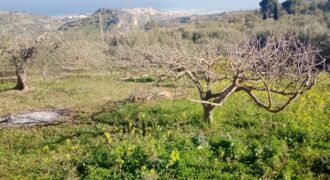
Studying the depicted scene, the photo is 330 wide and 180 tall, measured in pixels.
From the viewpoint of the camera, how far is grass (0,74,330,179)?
33.1ft

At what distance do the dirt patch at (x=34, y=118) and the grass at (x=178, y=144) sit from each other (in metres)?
1.05

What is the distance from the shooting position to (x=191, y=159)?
10414mm

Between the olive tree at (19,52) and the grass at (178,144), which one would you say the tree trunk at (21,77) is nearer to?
the olive tree at (19,52)

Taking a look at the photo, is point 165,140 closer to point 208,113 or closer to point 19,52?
point 208,113

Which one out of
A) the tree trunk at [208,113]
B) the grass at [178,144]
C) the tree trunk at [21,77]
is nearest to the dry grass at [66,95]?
the tree trunk at [21,77]

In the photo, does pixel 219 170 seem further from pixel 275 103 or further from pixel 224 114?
pixel 275 103

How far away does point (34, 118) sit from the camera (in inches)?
741

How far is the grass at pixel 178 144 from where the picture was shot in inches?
397

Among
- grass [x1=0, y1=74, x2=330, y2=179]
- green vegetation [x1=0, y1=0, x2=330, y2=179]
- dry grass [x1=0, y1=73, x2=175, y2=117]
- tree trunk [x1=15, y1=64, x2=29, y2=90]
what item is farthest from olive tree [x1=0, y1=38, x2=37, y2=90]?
grass [x1=0, y1=74, x2=330, y2=179]

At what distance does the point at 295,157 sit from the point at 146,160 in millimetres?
3501

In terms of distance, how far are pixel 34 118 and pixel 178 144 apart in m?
9.28

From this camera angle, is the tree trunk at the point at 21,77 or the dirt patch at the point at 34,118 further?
the tree trunk at the point at 21,77

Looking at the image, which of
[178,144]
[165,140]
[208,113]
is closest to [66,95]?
[208,113]

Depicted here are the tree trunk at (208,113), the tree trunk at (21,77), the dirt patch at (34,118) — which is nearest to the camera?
the tree trunk at (208,113)
